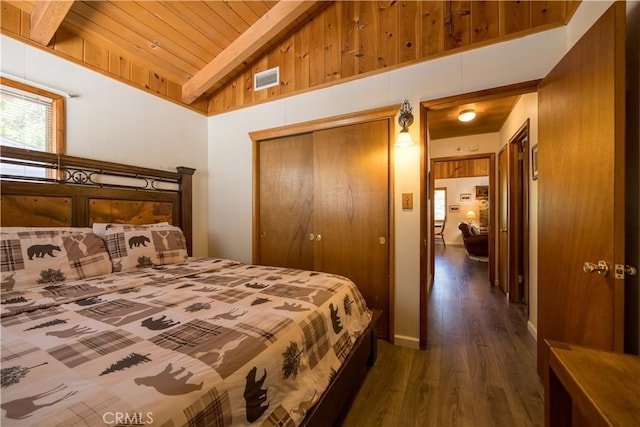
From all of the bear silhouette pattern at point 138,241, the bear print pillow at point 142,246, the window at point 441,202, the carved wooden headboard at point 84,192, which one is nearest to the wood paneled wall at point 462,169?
the window at point 441,202

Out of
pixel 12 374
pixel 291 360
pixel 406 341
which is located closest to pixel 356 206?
pixel 406 341

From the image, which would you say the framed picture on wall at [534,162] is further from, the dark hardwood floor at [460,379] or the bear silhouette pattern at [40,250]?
the bear silhouette pattern at [40,250]

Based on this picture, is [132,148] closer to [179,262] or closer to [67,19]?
[67,19]

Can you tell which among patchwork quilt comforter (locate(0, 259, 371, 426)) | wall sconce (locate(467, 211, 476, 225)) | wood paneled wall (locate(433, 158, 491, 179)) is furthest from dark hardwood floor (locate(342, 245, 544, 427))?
wall sconce (locate(467, 211, 476, 225))

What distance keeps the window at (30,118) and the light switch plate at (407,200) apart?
2907 mm

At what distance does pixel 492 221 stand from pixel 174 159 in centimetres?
478

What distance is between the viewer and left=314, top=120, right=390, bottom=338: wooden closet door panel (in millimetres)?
2428

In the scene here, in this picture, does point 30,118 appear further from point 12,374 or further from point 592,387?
point 592,387

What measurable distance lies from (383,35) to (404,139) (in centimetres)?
107

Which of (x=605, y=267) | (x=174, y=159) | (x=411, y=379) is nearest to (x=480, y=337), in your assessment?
(x=411, y=379)

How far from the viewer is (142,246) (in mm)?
2115

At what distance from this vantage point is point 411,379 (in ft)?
6.02

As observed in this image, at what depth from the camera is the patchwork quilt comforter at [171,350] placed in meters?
0.64

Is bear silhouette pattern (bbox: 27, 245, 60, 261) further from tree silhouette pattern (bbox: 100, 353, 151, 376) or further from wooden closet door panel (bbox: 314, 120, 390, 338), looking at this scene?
wooden closet door panel (bbox: 314, 120, 390, 338)
